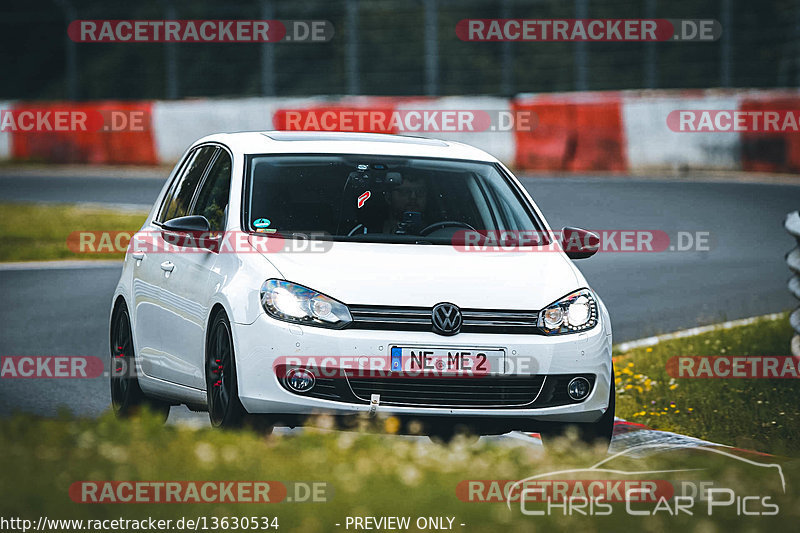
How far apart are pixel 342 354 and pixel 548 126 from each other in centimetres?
2039

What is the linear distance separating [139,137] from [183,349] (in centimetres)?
2370

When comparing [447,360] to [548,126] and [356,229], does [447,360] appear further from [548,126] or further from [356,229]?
[548,126]

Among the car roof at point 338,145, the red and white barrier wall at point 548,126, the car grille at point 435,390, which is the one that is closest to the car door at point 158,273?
the car roof at point 338,145

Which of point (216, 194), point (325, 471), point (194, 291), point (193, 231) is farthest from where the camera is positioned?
point (216, 194)

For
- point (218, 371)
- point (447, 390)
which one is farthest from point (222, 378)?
point (447, 390)

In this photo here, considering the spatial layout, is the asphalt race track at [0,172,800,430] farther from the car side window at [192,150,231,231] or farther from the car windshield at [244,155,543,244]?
the car windshield at [244,155,543,244]

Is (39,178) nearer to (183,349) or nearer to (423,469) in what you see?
(183,349)

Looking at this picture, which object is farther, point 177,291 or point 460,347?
point 177,291

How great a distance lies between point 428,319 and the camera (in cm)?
740

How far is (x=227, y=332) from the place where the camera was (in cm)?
756

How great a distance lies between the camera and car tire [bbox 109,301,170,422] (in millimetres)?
9086

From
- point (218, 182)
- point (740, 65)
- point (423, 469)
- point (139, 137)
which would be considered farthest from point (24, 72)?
point (423, 469)

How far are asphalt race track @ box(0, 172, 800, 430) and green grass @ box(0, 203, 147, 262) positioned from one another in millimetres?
1100

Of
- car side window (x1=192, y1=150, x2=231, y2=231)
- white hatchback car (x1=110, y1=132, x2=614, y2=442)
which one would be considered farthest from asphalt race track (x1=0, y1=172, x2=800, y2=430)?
white hatchback car (x1=110, y1=132, x2=614, y2=442)
